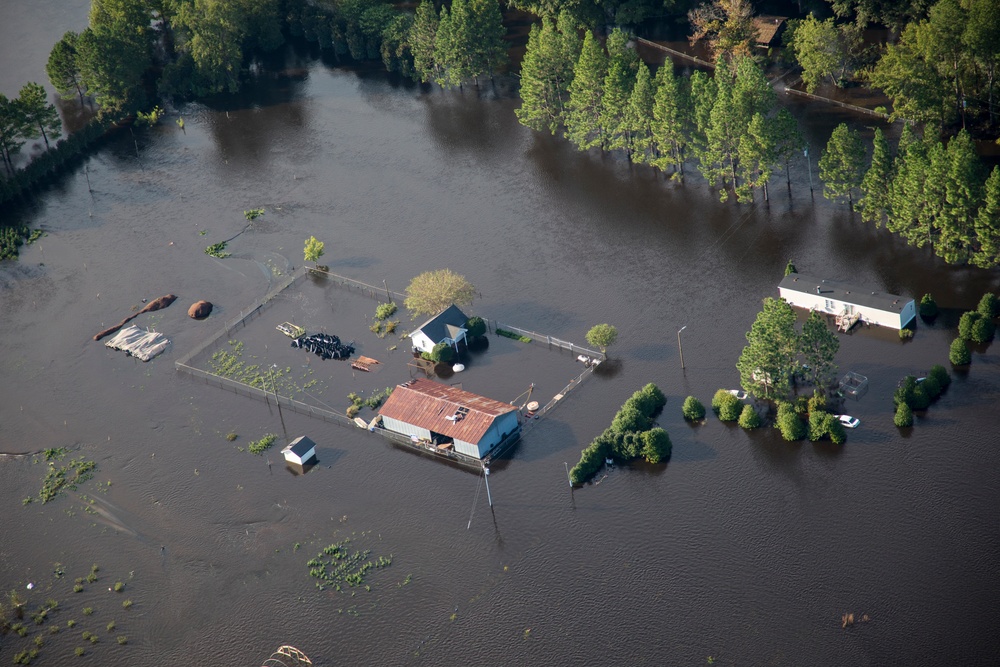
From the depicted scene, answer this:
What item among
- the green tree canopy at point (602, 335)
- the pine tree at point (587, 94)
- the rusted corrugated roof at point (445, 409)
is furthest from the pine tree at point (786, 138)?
the rusted corrugated roof at point (445, 409)

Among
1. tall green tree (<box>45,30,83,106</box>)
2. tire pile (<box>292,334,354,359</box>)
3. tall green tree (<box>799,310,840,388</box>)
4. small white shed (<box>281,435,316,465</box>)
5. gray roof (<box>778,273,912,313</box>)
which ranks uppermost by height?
tall green tree (<box>45,30,83,106</box>)

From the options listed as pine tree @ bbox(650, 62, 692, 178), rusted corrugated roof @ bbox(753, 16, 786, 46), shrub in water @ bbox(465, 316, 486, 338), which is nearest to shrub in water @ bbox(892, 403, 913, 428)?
shrub in water @ bbox(465, 316, 486, 338)

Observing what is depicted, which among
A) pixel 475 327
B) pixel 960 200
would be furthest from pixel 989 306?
pixel 475 327

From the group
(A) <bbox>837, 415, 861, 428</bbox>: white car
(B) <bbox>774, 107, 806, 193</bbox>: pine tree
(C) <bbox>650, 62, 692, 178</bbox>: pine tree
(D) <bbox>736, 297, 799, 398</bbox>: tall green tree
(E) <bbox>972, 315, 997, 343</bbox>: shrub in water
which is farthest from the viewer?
(C) <bbox>650, 62, 692, 178</bbox>: pine tree

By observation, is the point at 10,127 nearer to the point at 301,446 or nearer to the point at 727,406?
the point at 301,446

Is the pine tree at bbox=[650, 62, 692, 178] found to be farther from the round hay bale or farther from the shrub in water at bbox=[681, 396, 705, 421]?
the round hay bale

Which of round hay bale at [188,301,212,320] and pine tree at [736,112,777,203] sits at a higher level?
pine tree at [736,112,777,203]
